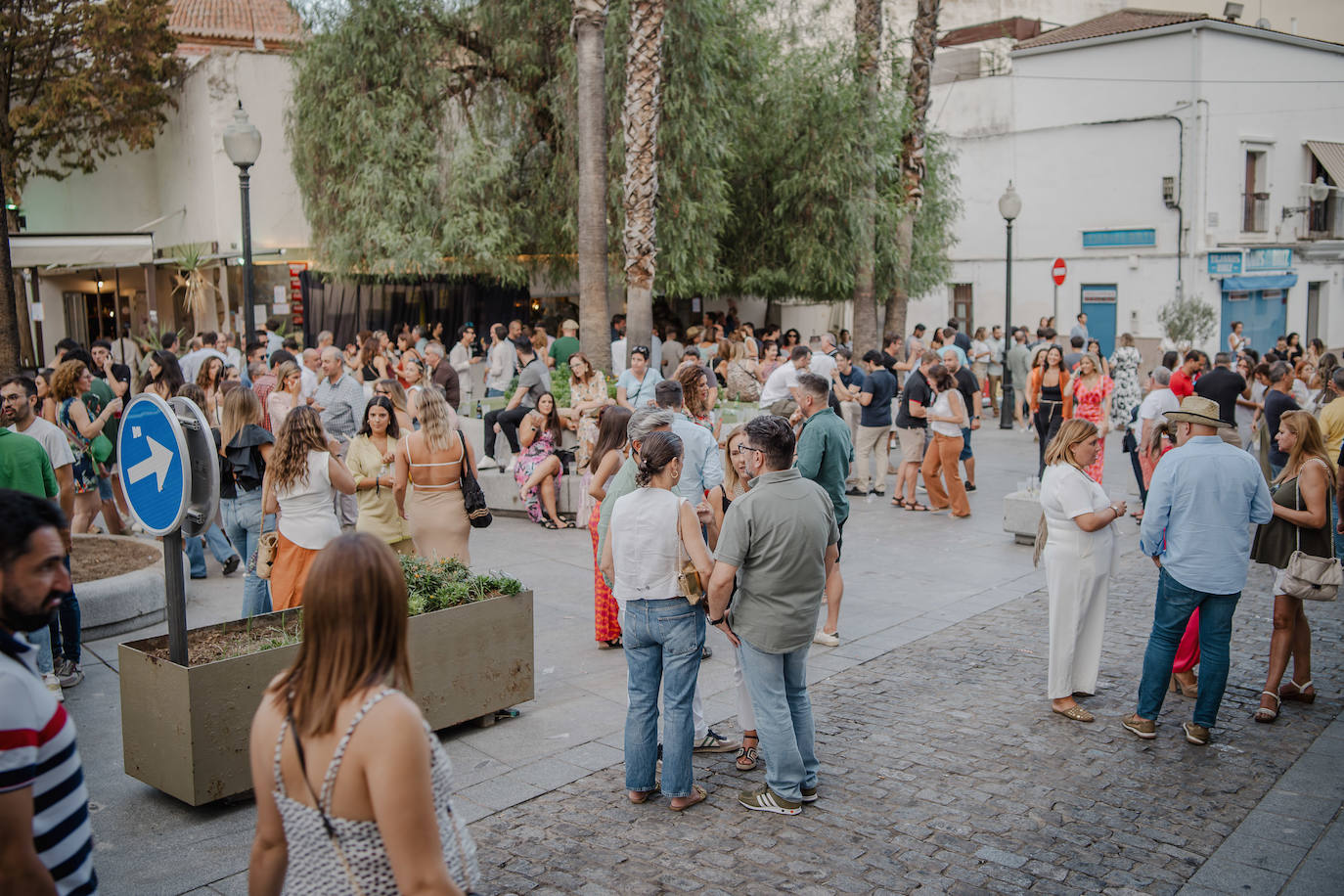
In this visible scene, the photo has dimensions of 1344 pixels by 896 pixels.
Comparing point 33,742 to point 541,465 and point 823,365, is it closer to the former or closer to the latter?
point 541,465

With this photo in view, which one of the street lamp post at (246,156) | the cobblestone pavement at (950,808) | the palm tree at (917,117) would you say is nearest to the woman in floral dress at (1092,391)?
the cobblestone pavement at (950,808)

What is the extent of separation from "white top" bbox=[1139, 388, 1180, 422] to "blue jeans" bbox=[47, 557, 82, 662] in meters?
8.99

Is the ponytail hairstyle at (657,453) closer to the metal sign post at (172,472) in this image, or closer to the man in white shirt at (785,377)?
the metal sign post at (172,472)

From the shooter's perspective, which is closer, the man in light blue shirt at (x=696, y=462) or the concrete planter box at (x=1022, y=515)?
the man in light blue shirt at (x=696, y=462)

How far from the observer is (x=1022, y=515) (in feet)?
35.3

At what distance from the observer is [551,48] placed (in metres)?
19.1

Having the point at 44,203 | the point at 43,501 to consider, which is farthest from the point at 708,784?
the point at 44,203

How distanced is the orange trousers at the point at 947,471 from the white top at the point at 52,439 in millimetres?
8495

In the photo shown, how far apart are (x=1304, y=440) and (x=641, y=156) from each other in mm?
10058

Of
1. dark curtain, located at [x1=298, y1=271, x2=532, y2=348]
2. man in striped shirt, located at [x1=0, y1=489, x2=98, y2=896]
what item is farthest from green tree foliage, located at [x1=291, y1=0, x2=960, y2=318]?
man in striped shirt, located at [x1=0, y1=489, x2=98, y2=896]

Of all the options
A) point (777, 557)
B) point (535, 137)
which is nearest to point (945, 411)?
point (777, 557)

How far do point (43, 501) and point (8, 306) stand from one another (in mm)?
7778

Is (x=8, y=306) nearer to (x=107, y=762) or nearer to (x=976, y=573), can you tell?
(x=107, y=762)

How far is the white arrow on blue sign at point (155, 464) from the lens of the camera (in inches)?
179
